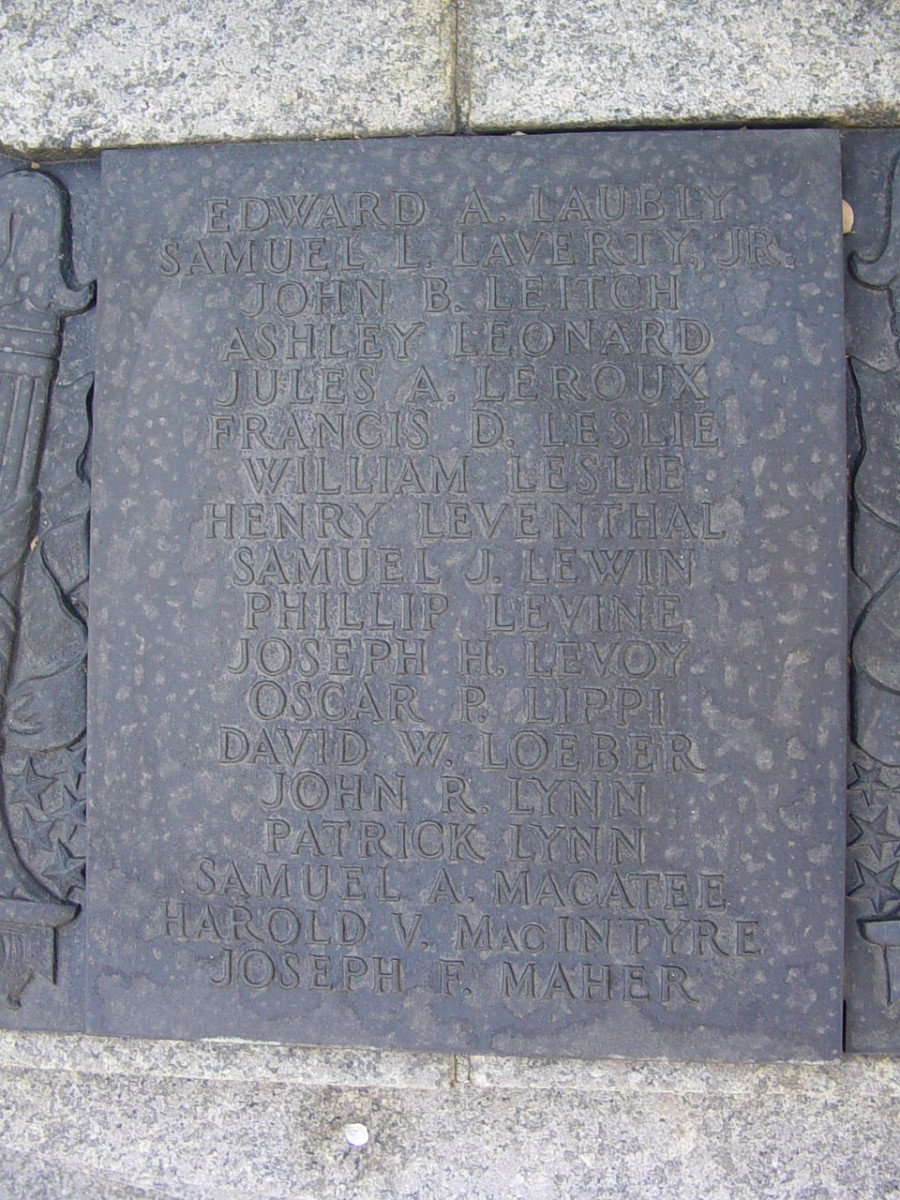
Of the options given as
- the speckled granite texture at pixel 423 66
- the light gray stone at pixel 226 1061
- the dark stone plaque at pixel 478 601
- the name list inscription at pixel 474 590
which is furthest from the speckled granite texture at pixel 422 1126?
the speckled granite texture at pixel 423 66

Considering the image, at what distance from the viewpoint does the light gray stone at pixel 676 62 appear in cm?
213

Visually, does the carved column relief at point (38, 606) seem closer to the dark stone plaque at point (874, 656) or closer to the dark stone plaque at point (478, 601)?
the dark stone plaque at point (478, 601)

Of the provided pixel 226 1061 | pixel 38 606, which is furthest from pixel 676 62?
pixel 226 1061

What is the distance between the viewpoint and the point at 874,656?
2117 mm

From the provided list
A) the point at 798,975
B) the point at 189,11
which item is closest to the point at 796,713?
the point at 798,975

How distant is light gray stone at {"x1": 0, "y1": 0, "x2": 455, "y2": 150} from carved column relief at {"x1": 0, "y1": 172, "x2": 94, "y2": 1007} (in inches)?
8.4

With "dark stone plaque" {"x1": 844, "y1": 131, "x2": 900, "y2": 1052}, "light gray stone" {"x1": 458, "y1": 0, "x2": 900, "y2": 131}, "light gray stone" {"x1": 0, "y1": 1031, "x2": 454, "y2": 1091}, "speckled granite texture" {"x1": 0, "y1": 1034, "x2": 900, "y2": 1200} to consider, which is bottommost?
"speckled granite texture" {"x1": 0, "y1": 1034, "x2": 900, "y2": 1200}

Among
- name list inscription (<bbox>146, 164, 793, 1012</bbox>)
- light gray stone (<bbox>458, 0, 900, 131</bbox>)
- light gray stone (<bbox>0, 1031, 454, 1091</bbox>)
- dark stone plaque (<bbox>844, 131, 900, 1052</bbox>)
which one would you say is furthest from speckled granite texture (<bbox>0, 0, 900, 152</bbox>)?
light gray stone (<bbox>0, 1031, 454, 1091</bbox>)

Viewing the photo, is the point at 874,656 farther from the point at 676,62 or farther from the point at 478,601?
the point at 676,62

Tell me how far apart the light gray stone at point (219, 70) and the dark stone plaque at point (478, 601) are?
10 cm

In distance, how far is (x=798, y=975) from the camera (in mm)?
2053

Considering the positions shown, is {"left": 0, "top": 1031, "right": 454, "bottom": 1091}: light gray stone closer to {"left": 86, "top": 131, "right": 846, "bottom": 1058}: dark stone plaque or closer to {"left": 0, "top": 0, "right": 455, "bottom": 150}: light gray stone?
{"left": 86, "top": 131, "right": 846, "bottom": 1058}: dark stone plaque

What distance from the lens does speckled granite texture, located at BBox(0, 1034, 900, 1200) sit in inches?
85.0

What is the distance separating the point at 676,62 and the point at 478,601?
131 centimetres
